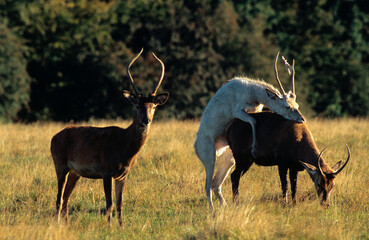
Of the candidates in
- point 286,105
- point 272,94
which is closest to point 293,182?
point 286,105

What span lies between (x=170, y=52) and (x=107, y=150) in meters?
22.3

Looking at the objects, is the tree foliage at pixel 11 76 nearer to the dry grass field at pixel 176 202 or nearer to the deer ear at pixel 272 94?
the dry grass field at pixel 176 202

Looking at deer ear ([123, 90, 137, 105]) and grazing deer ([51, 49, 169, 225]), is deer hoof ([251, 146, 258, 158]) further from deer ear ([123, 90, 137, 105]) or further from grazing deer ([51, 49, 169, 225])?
deer ear ([123, 90, 137, 105])

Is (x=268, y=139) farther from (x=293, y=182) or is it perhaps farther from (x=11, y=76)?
(x=11, y=76)

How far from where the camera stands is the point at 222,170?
964 centimetres

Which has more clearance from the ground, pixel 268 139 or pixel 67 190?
pixel 268 139

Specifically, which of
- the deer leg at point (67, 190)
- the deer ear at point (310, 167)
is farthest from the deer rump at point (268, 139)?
the deer leg at point (67, 190)

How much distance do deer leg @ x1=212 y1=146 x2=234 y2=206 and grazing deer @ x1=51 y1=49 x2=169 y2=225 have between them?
1998mm

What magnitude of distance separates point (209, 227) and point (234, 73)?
2426cm

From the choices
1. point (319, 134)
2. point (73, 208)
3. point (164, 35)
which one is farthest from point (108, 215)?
point (164, 35)

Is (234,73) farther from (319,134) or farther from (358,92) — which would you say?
(319,134)

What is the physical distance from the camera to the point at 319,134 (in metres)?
14.2

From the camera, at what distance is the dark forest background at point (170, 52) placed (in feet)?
96.3

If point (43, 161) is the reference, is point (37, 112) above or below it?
below
